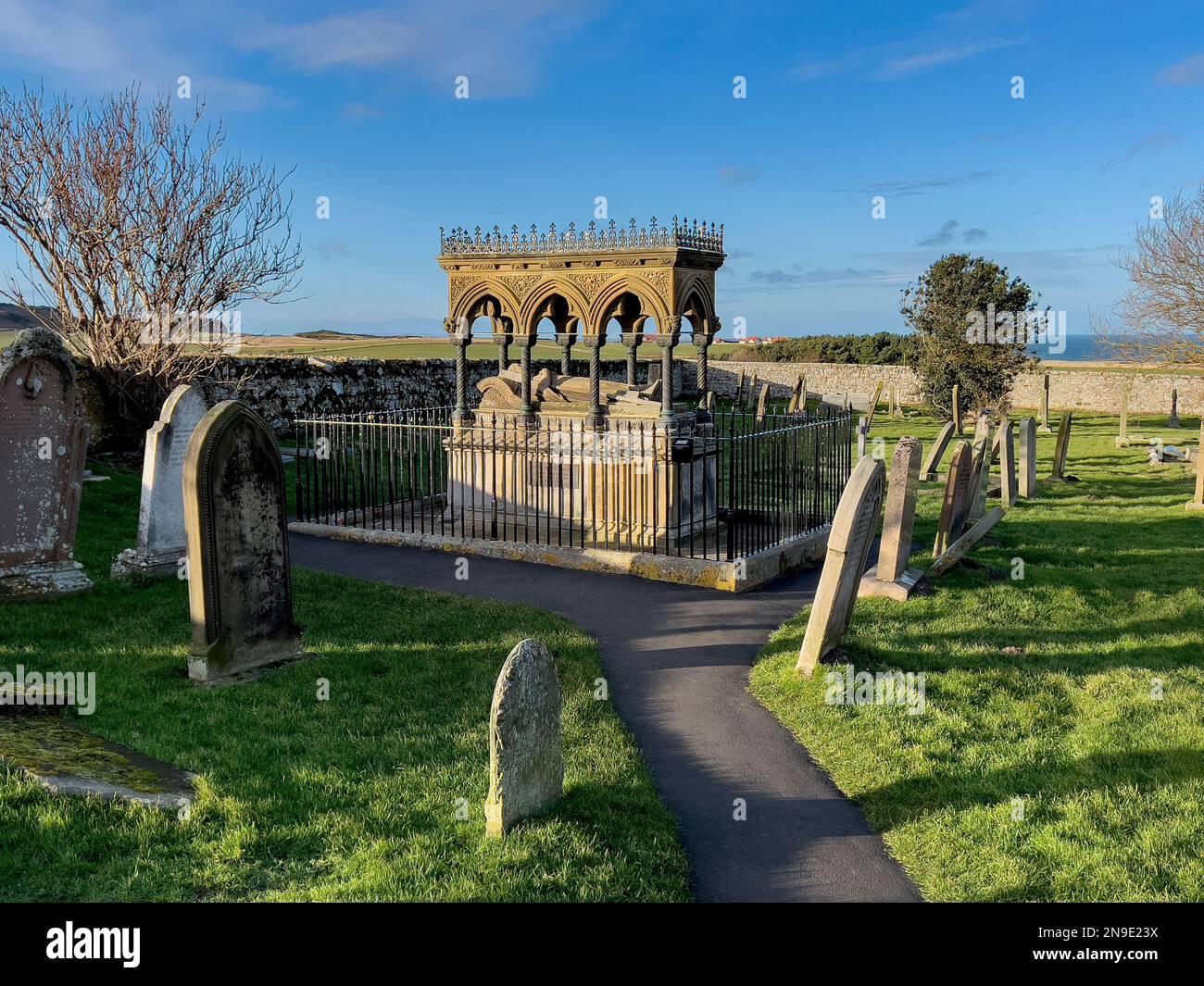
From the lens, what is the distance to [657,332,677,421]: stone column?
12961 mm

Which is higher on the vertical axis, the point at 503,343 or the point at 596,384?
the point at 503,343

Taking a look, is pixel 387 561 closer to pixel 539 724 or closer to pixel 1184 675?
pixel 539 724

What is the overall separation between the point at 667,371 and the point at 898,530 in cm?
420

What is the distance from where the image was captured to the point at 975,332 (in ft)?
97.0

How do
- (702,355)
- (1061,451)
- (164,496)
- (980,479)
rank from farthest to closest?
(1061,451)
(702,355)
(980,479)
(164,496)

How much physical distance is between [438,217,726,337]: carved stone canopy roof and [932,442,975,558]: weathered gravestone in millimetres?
4224

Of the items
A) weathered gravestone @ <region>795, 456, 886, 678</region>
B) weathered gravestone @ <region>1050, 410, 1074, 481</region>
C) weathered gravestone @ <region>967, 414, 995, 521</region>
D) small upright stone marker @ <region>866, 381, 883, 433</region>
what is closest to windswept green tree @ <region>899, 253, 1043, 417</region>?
small upright stone marker @ <region>866, 381, 883, 433</region>

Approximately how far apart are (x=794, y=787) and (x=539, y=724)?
1.85 metres

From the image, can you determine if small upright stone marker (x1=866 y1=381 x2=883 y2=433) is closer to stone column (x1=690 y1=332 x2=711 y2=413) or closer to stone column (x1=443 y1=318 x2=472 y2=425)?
stone column (x1=690 y1=332 x2=711 y2=413)

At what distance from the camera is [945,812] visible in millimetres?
5535

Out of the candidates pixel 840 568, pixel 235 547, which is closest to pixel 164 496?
pixel 235 547

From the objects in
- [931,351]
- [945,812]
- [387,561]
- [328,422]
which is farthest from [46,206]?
[931,351]

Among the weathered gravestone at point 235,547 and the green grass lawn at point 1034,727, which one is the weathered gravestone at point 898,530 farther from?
the weathered gravestone at point 235,547

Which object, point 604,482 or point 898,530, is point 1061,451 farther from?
point 604,482
